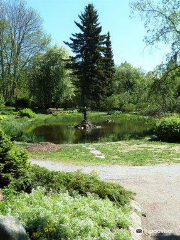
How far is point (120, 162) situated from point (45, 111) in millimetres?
28368

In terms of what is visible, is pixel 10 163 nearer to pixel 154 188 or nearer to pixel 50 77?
pixel 154 188

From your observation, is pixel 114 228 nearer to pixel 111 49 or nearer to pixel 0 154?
pixel 0 154

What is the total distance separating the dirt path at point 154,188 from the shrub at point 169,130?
6.75 m

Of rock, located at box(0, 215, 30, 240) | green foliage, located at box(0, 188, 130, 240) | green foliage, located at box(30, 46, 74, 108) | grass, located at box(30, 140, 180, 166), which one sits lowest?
grass, located at box(30, 140, 180, 166)

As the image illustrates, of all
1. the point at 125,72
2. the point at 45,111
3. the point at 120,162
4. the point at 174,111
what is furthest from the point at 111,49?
the point at 120,162

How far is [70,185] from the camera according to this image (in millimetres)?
5332

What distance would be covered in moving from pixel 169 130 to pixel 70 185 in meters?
11.4

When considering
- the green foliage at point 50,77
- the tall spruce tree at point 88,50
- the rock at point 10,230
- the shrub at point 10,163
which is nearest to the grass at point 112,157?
the shrub at point 10,163

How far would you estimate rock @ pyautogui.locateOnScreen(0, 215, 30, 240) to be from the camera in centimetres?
271

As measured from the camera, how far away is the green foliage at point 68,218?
136 inches

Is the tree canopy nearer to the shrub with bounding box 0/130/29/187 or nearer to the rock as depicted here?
the shrub with bounding box 0/130/29/187

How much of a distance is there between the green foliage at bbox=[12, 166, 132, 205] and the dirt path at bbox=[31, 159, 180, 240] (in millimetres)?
575

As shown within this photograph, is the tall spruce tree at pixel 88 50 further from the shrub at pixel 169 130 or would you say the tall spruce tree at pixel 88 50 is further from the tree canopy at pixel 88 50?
the shrub at pixel 169 130

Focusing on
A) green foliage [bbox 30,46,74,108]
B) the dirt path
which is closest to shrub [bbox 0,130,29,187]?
the dirt path
